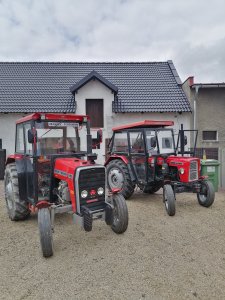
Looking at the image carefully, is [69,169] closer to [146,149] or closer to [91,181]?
[91,181]

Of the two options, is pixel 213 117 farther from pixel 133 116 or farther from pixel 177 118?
pixel 133 116

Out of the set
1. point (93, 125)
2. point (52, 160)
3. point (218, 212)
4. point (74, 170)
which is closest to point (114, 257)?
point (74, 170)

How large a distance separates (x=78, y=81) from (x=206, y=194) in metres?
9.90

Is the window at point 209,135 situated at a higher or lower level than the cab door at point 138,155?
higher

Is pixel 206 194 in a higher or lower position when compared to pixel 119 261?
higher

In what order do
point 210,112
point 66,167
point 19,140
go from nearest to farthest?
point 66,167, point 19,140, point 210,112

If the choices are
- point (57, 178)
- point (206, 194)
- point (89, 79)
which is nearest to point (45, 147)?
point (57, 178)

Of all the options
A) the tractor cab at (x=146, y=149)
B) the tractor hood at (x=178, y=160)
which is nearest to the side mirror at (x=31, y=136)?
the tractor cab at (x=146, y=149)

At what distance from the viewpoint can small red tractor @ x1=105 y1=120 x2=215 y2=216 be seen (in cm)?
595

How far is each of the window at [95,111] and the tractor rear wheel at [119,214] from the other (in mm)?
8521

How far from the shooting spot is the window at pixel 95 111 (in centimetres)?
1245

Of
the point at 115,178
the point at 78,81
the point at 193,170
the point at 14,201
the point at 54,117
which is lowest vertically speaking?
the point at 14,201

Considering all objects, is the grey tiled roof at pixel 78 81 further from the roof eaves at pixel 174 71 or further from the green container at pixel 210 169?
the green container at pixel 210 169

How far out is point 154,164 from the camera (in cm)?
622
